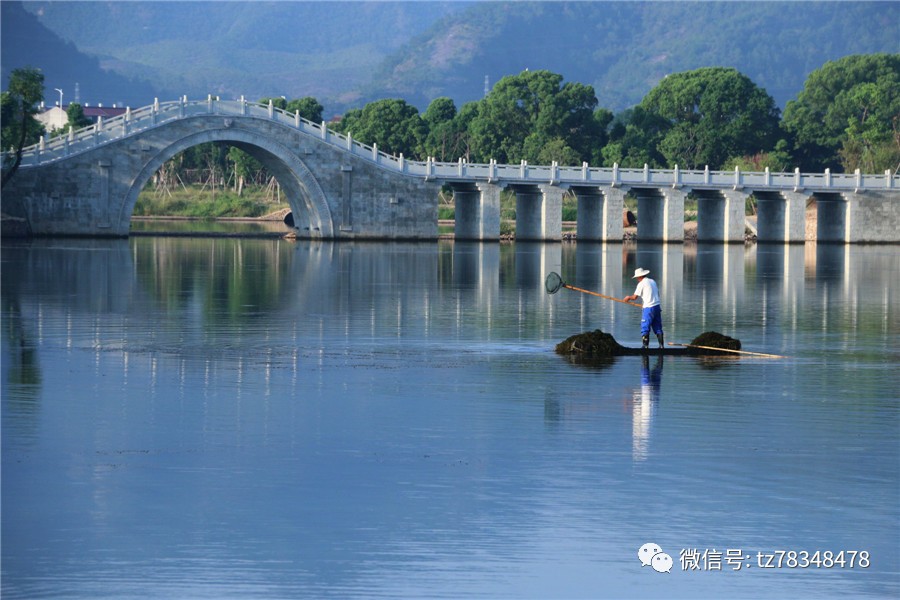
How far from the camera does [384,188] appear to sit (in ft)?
321

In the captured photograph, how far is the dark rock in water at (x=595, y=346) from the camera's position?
92.9ft

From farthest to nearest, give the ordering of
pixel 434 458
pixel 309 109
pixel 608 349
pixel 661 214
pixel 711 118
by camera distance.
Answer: pixel 309 109 < pixel 711 118 < pixel 661 214 < pixel 608 349 < pixel 434 458

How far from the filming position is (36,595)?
13.0 m

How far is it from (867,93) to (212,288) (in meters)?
124

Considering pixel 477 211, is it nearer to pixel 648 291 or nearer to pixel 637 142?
pixel 637 142

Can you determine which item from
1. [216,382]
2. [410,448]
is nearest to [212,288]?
[216,382]

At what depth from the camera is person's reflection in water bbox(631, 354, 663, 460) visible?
Answer: 19.0 meters

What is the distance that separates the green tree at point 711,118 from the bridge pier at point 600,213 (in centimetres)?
3756

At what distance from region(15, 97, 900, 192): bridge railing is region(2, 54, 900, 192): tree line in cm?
2711

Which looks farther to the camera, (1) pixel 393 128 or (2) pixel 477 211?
(1) pixel 393 128

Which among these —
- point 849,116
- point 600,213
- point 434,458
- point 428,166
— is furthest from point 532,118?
point 434,458

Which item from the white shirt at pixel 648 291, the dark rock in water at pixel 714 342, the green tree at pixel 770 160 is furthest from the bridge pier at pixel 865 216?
the white shirt at pixel 648 291

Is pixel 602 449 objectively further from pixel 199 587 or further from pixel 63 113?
pixel 63 113

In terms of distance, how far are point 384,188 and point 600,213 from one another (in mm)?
14829
